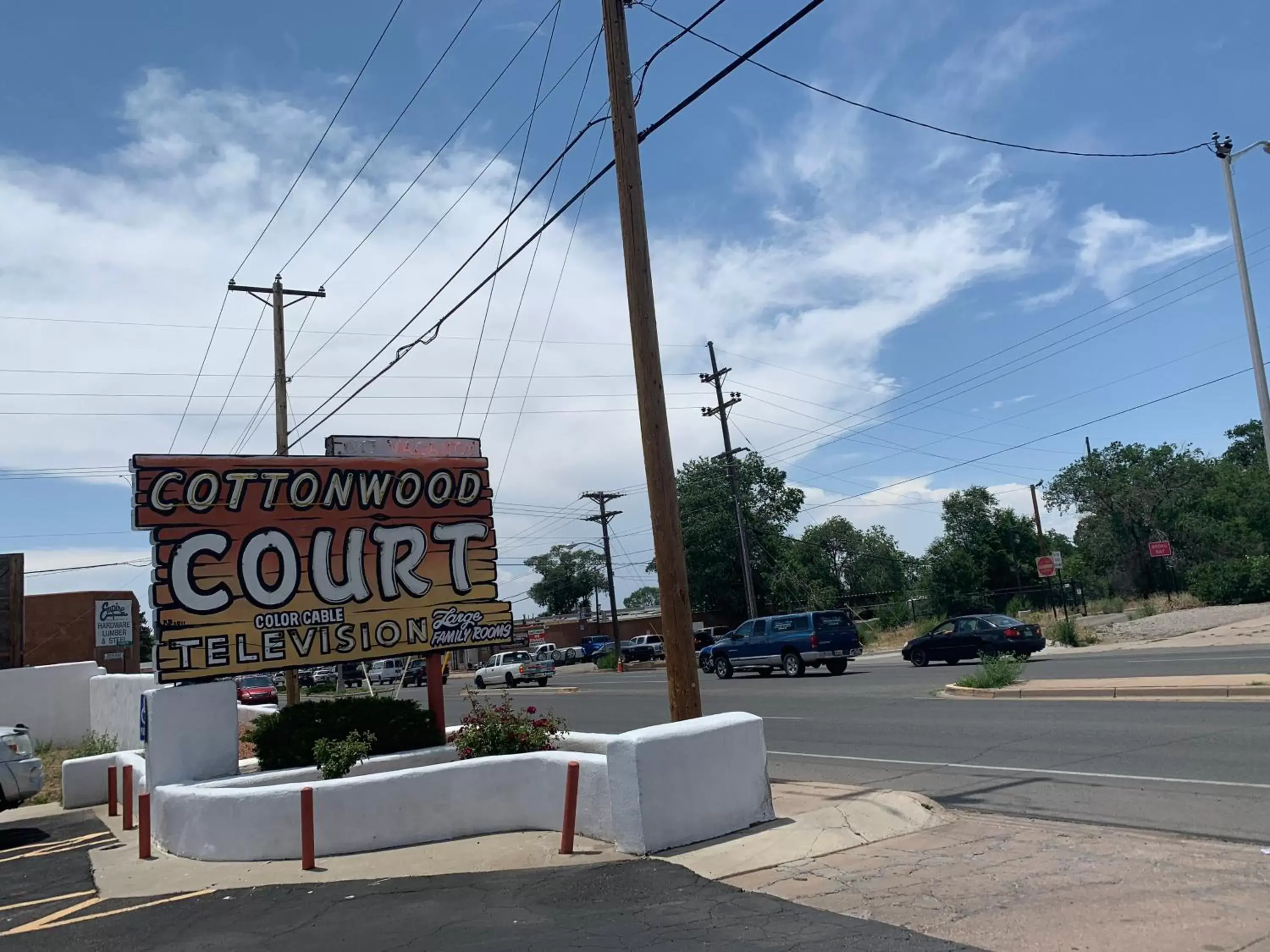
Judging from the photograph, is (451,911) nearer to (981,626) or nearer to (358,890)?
(358,890)

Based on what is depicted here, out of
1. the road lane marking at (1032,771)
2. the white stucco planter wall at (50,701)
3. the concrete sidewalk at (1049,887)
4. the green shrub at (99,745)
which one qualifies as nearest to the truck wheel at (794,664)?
the road lane marking at (1032,771)

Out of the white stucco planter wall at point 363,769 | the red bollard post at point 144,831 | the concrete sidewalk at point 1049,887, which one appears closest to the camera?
the concrete sidewalk at point 1049,887

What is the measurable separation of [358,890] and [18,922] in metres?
2.64

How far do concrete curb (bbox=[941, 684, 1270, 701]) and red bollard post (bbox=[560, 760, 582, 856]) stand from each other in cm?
1163

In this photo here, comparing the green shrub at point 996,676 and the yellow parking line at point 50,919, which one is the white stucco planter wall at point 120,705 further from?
the green shrub at point 996,676

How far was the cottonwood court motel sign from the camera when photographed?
36.5ft

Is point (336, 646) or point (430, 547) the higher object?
point (430, 547)

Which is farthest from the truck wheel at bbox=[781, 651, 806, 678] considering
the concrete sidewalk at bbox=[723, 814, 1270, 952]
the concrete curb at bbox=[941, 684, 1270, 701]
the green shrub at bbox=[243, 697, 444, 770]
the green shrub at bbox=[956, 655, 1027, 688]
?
the concrete sidewalk at bbox=[723, 814, 1270, 952]

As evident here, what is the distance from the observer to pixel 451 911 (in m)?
7.18

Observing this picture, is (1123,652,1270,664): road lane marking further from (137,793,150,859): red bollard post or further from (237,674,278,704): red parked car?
(237,674,278,704): red parked car

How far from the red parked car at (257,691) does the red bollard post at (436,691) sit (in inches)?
975

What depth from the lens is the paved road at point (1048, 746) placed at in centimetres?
958

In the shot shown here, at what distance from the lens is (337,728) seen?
1191cm

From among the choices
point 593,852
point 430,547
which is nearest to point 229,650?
point 430,547
